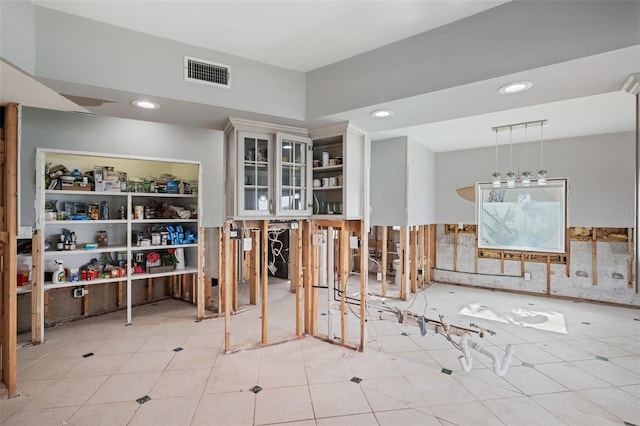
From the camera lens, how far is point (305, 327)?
3582mm

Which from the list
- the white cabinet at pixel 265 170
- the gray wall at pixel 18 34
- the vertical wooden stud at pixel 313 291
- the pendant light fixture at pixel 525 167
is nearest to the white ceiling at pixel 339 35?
the gray wall at pixel 18 34

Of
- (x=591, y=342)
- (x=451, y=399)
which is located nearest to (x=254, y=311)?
(x=451, y=399)

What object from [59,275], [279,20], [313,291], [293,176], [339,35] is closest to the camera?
[279,20]

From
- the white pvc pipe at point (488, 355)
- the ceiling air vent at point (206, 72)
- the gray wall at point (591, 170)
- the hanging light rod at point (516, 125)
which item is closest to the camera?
the ceiling air vent at point (206, 72)

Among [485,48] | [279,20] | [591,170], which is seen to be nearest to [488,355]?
[485,48]

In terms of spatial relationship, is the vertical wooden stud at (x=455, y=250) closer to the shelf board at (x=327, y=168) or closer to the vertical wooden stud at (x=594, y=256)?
the vertical wooden stud at (x=594, y=256)

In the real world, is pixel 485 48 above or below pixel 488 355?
above

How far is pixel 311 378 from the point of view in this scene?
2650 millimetres

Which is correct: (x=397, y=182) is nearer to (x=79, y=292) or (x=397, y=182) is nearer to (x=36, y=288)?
(x=79, y=292)

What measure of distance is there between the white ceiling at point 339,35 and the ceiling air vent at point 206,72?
134 millimetres

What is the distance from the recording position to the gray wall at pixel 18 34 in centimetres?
169

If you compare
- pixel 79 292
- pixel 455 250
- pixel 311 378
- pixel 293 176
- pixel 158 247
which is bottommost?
pixel 311 378

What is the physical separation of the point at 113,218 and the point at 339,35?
4115mm

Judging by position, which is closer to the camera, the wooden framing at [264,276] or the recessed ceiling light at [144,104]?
the recessed ceiling light at [144,104]
